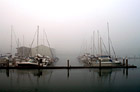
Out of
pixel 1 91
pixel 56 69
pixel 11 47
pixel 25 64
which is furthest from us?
pixel 11 47

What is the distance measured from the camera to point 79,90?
10586 mm

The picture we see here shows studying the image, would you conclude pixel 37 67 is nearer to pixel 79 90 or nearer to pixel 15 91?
pixel 15 91

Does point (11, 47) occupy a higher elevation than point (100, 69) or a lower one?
higher

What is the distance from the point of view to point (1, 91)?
1022cm

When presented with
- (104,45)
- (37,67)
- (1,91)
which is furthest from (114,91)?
(104,45)

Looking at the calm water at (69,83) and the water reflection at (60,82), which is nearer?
the calm water at (69,83)

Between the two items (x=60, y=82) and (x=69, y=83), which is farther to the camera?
(x=60, y=82)

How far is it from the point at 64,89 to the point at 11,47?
26224 millimetres

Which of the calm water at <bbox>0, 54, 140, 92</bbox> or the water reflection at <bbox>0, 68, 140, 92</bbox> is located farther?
the water reflection at <bbox>0, 68, 140, 92</bbox>

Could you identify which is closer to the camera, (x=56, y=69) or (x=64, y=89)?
(x=64, y=89)

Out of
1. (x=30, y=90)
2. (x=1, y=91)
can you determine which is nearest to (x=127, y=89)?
(x=30, y=90)

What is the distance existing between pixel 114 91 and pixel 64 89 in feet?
15.1

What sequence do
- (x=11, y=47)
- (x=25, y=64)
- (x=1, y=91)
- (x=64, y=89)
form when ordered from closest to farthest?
(x=1, y=91) → (x=64, y=89) → (x=25, y=64) → (x=11, y=47)

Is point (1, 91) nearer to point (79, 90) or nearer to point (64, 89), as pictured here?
point (64, 89)
